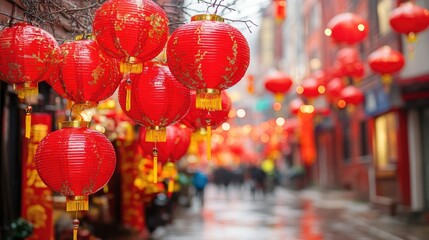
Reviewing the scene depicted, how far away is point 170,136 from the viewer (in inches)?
357

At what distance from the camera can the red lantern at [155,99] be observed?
6.86 m

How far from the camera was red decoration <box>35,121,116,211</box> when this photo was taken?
618cm

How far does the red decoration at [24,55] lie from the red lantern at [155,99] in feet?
3.09

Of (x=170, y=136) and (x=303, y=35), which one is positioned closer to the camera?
(x=170, y=136)

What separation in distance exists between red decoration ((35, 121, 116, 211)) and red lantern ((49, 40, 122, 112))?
46cm

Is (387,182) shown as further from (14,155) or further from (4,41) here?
(4,41)

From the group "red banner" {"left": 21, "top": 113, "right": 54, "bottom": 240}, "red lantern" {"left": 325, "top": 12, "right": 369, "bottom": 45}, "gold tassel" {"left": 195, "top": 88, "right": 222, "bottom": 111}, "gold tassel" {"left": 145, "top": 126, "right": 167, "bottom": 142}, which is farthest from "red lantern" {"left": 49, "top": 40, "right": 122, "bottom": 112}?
"red lantern" {"left": 325, "top": 12, "right": 369, "bottom": 45}

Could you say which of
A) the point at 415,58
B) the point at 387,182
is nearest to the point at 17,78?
the point at 415,58

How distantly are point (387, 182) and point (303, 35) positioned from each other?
23.3 m

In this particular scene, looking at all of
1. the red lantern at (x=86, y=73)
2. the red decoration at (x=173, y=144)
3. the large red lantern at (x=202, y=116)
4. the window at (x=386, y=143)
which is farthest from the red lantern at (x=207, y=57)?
the window at (x=386, y=143)

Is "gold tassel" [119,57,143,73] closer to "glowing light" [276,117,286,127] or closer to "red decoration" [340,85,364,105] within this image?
"red decoration" [340,85,364,105]

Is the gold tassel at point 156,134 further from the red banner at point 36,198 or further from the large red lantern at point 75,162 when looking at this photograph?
the red banner at point 36,198

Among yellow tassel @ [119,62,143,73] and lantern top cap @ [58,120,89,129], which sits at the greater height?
yellow tassel @ [119,62,143,73]

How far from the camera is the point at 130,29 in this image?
240 inches
